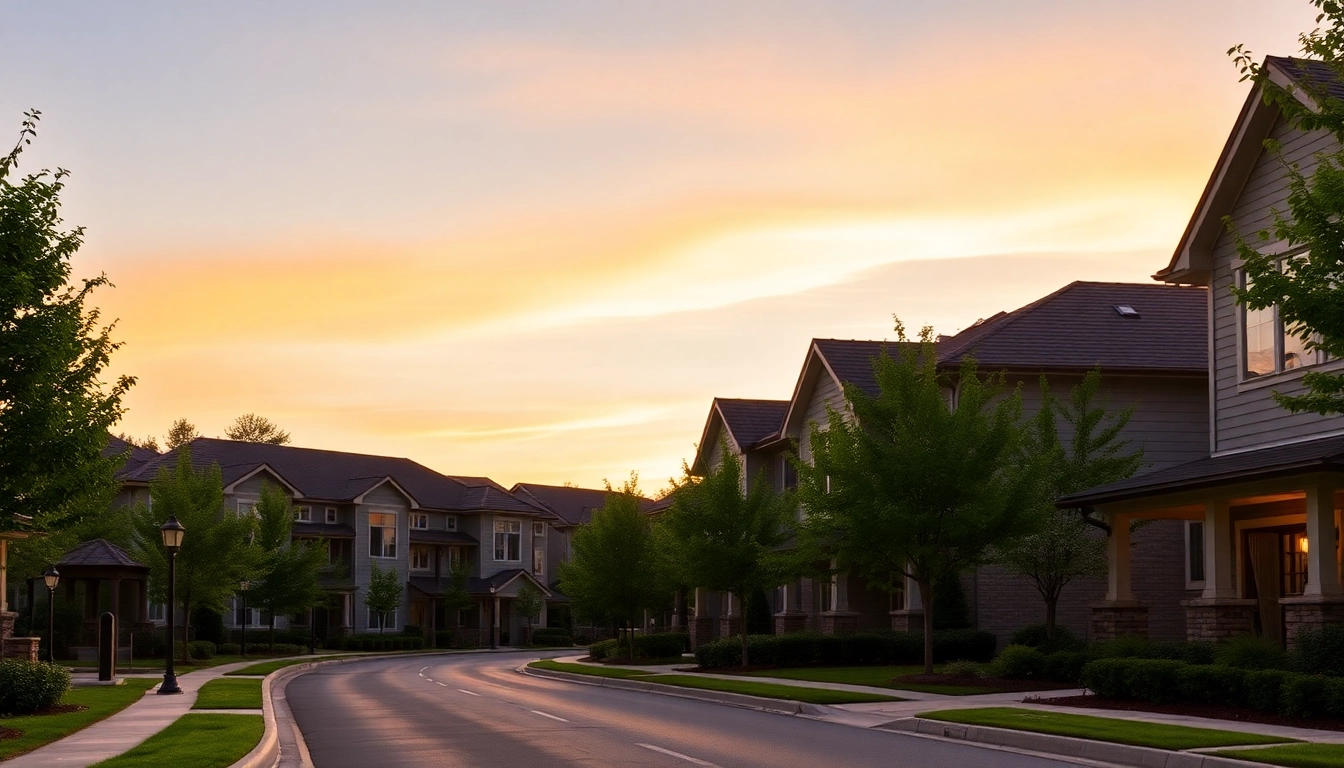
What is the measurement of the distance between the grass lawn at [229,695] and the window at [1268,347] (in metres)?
18.5

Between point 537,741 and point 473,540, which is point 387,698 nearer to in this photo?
point 537,741

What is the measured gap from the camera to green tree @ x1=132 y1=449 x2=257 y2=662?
5031 centimetres

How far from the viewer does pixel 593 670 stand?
40.8m

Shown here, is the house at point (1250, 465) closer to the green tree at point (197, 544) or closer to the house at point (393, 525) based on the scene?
the green tree at point (197, 544)

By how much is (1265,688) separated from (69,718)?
17568mm

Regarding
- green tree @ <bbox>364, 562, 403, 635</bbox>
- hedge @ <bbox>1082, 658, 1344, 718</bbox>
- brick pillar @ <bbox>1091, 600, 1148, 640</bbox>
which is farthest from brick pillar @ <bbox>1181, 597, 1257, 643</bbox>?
green tree @ <bbox>364, 562, 403, 635</bbox>

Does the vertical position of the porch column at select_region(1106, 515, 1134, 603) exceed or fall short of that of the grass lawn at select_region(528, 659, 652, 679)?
it exceeds it

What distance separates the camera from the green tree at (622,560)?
4703 centimetres

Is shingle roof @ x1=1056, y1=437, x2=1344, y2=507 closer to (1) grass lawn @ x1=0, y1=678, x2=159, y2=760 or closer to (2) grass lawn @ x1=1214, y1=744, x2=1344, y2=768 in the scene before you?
(2) grass lawn @ x1=1214, y1=744, x2=1344, y2=768

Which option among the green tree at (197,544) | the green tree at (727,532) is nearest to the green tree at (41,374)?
the green tree at (727,532)

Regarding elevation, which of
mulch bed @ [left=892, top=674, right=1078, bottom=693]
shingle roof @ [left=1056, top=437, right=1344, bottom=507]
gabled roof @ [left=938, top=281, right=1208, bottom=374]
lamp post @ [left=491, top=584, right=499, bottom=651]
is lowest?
lamp post @ [left=491, top=584, right=499, bottom=651]

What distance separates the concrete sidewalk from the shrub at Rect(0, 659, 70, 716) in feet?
3.80

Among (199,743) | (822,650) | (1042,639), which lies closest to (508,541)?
(822,650)

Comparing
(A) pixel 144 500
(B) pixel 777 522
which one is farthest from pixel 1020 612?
(A) pixel 144 500
